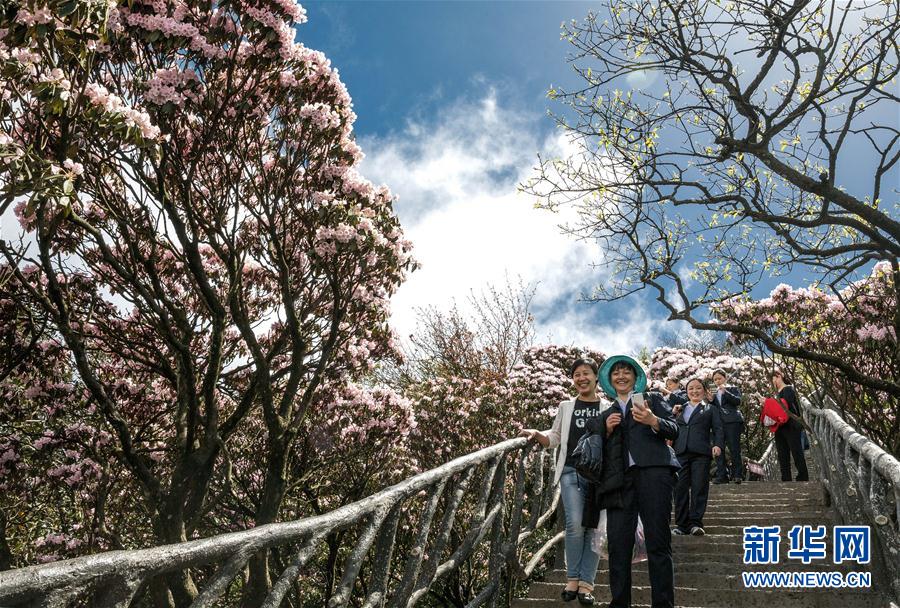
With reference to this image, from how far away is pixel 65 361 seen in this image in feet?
28.3

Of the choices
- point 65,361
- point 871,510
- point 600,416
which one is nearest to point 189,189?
point 65,361

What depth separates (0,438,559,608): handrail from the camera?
146 centimetres

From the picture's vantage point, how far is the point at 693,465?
7.13m

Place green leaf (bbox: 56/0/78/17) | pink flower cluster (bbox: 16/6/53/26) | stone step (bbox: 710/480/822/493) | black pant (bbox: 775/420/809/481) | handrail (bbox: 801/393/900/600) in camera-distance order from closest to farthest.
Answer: green leaf (bbox: 56/0/78/17)
pink flower cluster (bbox: 16/6/53/26)
handrail (bbox: 801/393/900/600)
stone step (bbox: 710/480/822/493)
black pant (bbox: 775/420/809/481)

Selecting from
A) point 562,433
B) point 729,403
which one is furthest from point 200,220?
point 729,403

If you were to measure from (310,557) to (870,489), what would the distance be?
3.91 meters

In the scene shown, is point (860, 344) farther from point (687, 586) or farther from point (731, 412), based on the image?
point (687, 586)

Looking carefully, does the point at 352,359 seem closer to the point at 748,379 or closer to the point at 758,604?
the point at 758,604

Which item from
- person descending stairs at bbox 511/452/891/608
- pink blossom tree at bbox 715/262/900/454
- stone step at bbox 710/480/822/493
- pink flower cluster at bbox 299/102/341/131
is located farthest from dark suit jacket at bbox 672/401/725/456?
pink flower cluster at bbox 299/102/341/131

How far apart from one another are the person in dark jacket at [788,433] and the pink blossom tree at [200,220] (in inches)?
226

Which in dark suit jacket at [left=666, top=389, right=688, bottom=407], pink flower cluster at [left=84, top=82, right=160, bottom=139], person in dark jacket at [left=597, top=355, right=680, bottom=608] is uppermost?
pink flower cluster at [left=84, top=82, right=160, bottom=139]

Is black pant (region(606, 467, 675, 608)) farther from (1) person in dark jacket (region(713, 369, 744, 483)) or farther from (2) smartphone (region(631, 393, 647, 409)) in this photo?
(1) person in dark jacket (region(713, 369, 744, 483))

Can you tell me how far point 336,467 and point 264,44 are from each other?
784cm

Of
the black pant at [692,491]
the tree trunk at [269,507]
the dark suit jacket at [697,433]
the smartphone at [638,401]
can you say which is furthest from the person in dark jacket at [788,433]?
the tree trunk at [269,507]
